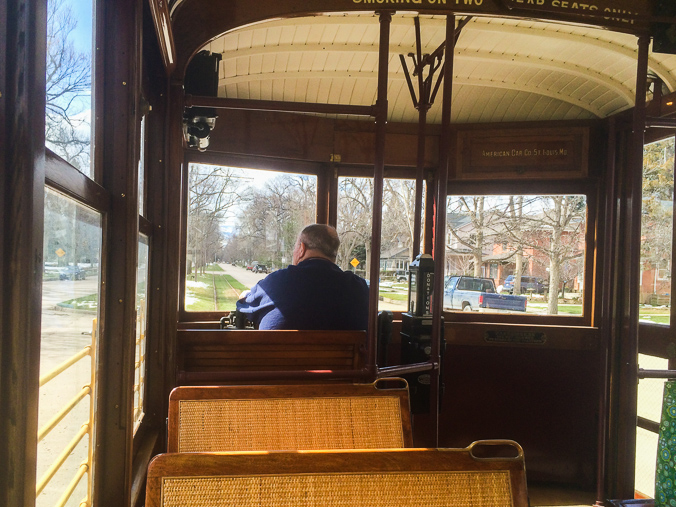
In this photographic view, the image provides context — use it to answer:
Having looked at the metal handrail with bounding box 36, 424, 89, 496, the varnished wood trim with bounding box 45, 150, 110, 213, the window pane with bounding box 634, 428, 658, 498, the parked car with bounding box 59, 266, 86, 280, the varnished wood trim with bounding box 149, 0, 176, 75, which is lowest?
the window pane with bounding box 634, 428, 658, 498

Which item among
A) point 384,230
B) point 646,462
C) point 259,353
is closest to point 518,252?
point 384,230

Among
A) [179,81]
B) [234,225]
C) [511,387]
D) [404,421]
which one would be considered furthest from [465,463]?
[511,387]

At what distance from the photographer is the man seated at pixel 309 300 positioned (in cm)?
231

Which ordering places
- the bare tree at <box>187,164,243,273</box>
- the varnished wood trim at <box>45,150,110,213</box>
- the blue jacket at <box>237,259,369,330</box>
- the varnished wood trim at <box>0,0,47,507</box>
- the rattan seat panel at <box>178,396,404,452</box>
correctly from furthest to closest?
the bare tree at <box>187,164,243,273</box> < the blue jacket at <box>237,259,369,330</box> < the rattan seat panel at <box>178,396,404,452</box> < the varnished wood trim at <box>45,150,110,213</box> < the varnished wood trim at <box>0,0,47,507</box>

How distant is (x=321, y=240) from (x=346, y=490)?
5.66 feet

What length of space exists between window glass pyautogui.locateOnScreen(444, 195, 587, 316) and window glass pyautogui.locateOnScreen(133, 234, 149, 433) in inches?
96.3

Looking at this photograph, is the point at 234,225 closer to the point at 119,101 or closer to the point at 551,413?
the point at 119,101

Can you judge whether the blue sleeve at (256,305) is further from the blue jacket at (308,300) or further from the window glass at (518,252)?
the window glass at (518,252)

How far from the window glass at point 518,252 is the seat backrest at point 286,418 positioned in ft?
8.28

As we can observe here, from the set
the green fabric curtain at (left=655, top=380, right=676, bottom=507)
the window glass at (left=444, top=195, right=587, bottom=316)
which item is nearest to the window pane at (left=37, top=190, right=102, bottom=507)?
the green fabric curtain at (left=655, top=380, right=676, bottom=507)

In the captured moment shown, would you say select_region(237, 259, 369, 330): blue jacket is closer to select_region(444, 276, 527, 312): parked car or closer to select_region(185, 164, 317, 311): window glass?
select_region(185, 164, 317, 311): window glass

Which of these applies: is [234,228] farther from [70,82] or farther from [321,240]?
[70,82]

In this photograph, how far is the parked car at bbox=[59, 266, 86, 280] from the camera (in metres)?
0.99

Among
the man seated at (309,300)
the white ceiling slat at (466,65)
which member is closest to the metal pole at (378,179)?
the man seated at (309,300)
